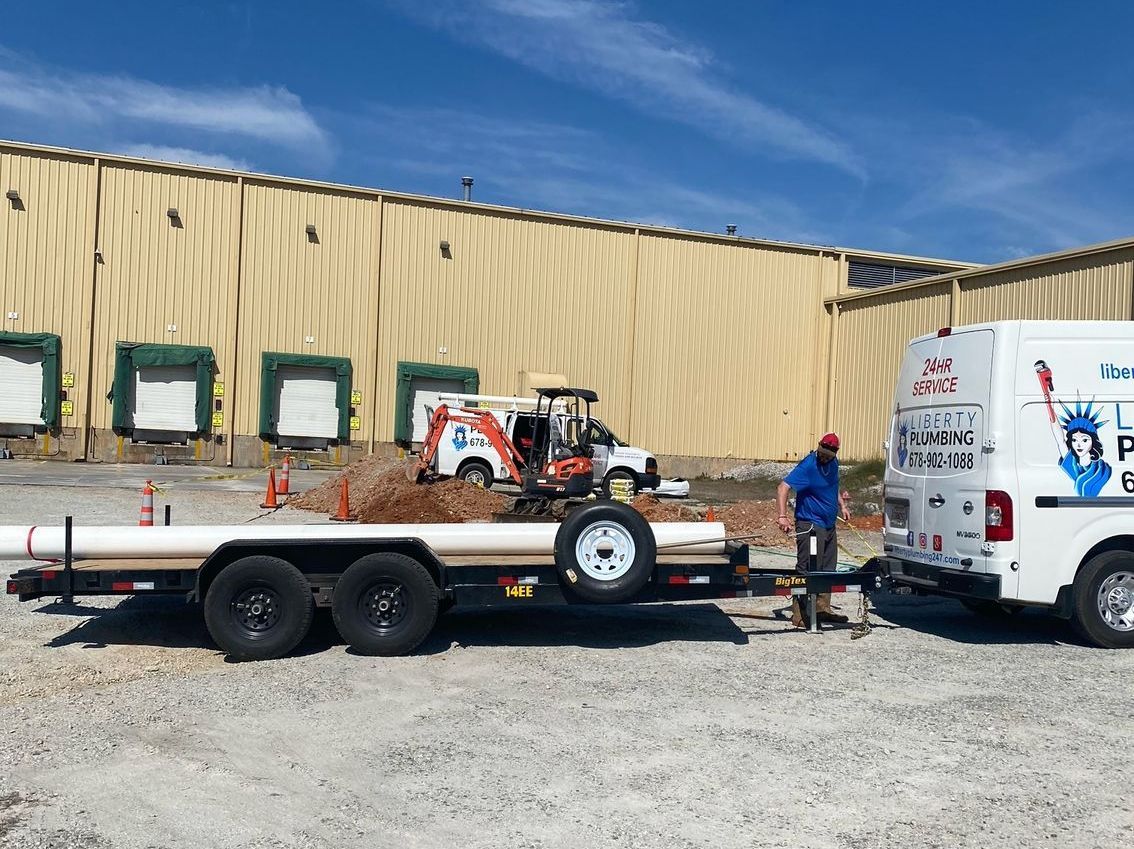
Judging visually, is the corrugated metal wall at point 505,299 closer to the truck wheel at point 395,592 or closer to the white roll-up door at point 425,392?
the white roll-up door at point 425,392

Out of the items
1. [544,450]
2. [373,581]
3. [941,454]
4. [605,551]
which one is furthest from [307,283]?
[941,454]

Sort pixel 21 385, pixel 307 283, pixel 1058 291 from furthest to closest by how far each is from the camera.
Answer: pixel 307 283 < pixel 21 385 < pixel 1058 291

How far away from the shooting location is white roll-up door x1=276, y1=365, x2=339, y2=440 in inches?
1201

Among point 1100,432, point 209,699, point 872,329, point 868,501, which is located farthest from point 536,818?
point 872,329

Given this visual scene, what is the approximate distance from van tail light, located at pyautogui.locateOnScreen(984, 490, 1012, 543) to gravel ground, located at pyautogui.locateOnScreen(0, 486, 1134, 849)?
97 cm

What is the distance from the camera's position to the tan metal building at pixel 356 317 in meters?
28.8

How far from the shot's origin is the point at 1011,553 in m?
7.79

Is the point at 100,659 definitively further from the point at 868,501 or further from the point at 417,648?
the point at 868,501

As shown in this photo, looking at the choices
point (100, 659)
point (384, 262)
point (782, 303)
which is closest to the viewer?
point (100, 659)

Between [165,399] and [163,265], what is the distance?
12.8 feet

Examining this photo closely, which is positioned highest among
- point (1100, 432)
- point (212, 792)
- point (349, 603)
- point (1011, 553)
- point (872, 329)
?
point (872, 329)

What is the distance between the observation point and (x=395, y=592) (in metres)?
7.39

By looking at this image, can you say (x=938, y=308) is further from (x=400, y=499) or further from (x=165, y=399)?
(x=165, y=399)

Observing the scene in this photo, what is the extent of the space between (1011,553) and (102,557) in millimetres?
6905
